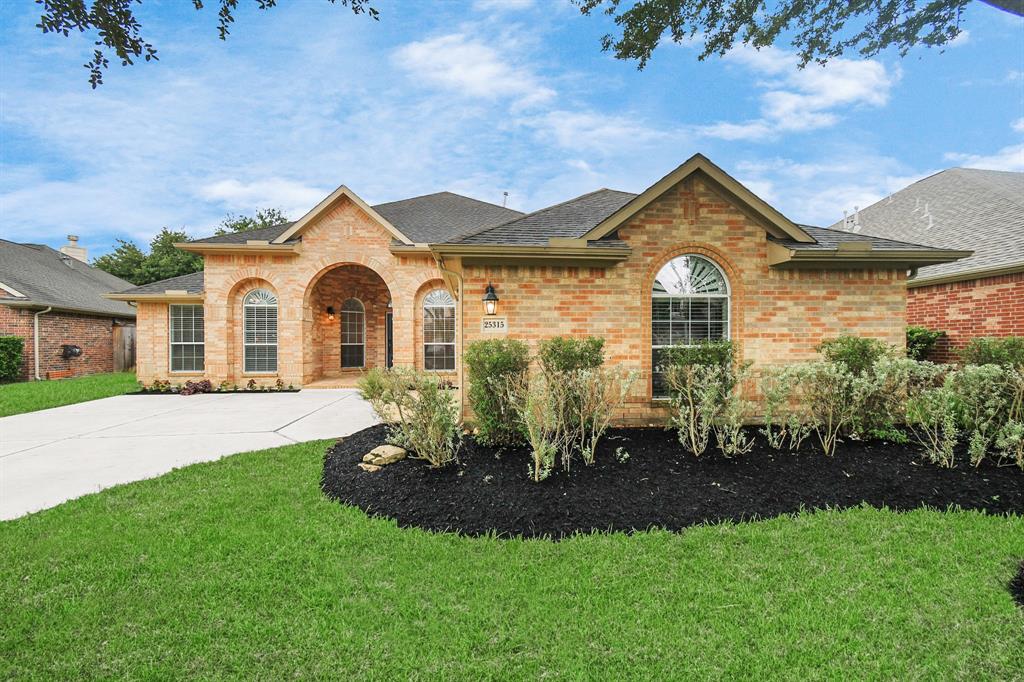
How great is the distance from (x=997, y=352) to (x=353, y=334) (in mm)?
15334

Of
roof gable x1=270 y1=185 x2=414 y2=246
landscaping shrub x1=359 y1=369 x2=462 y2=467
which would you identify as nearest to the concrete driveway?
landscaping shrub x1=359 y1=369 x2=462 y2=467

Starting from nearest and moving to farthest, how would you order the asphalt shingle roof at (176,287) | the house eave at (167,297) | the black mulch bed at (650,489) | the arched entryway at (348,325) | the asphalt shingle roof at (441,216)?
the black mulch bed at (650,489) < the house eave at (167,297) < the asphalt shingle roof at (176,287) < the arched entryway at (348,325) < the asphalt shingle roof at (441,216)

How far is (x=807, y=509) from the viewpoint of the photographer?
13.3 ft

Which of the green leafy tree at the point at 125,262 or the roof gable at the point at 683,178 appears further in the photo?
the green leafy tree at the point at 125,262

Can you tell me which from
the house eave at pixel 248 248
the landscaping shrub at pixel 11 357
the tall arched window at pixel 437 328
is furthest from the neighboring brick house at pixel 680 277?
the landscaping shrub at pixel 11 357

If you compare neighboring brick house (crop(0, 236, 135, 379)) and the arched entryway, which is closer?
the arched entryway

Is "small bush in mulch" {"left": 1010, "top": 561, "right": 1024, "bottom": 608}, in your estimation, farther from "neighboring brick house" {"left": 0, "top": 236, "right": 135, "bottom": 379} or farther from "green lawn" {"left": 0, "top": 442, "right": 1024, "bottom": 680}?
"neighboring brick house" {"left": 0, "top": 236, "right": 135, "bottom": 379}

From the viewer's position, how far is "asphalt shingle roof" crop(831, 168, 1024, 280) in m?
9.83

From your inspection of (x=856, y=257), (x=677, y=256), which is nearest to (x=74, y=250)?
(x=677, y=256)

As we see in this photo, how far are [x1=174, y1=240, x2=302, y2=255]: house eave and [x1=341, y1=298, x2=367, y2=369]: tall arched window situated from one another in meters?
2.86

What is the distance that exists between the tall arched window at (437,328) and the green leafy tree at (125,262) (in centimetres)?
2644

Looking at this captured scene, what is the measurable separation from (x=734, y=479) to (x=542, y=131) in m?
12.9

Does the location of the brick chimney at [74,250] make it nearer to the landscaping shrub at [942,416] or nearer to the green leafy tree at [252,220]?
the green leafy tree at [252,220]

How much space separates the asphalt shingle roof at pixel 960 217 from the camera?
983 centimetres
